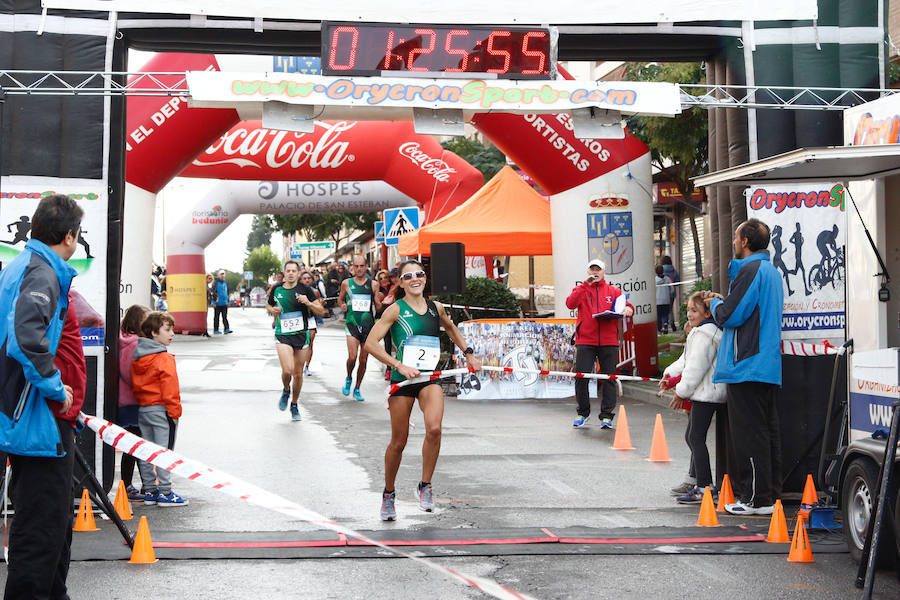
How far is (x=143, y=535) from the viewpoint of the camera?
21.4 feet

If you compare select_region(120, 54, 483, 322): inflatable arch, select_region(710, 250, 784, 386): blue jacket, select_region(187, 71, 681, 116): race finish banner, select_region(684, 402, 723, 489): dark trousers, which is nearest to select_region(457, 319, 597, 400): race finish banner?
select_region(120, 54, 483, 322): inflatable arch

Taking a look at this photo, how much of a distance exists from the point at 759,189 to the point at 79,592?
244 inches

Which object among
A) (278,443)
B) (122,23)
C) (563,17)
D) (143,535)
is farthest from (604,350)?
(143,535)

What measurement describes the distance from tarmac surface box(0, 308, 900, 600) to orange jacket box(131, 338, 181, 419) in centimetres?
77

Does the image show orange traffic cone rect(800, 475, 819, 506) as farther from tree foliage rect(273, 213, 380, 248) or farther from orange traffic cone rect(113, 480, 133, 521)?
tree foliage rect(273, 213, 380, 248)

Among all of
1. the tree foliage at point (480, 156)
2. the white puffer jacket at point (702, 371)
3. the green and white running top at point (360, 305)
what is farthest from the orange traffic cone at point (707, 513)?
the tree foliage at point (480, 156)

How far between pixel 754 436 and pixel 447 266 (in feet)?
29.5

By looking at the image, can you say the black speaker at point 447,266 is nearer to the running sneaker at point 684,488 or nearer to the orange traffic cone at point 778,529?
the running sneaker at point 684,488

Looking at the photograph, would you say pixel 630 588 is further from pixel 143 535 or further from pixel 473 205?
pixel 473 205

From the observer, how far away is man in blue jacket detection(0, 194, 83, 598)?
4802 millimetres

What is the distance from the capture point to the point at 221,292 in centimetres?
3488

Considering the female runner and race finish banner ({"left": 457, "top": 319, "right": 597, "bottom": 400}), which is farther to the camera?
race finish banner ({"left": 457, "top": 319, "right": 597, "bottom": 400})

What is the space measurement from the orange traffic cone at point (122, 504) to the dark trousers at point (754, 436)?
4.16 metres

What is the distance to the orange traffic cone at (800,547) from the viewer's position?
21.4 ft
